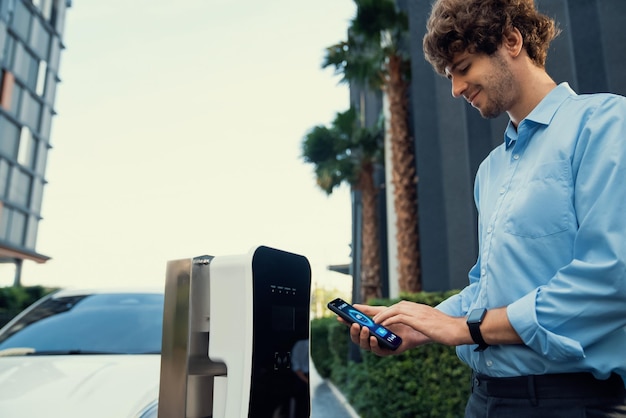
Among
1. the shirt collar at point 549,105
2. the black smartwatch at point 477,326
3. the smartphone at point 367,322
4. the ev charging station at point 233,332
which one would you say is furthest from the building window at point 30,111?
the black smartwatch at point 477,326

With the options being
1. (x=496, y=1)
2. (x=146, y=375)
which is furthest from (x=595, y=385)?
(x=146, y=375)

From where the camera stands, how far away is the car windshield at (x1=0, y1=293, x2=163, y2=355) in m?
3.51

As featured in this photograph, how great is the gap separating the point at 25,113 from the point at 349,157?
32.8 metres

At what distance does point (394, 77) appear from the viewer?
9.95 meters

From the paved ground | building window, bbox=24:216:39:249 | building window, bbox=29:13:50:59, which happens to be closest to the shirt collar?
the paved ground

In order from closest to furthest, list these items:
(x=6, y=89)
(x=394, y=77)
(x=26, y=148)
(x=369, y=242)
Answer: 1. (x=394, y=77)
2. (x=369, y=242)
3. (x=6, y=89)
4. (x=26, y=148)

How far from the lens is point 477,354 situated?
1.38m

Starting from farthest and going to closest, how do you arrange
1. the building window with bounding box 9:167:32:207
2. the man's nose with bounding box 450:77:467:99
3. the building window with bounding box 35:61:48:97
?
1. the building window with bounding box 35:61:48:97
2. the building window with bounding box 9:167:32:207
3. the man's nose with bounding box 450:77:467:99

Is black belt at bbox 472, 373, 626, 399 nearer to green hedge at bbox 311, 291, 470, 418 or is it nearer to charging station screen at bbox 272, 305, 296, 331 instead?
charging station screen at bbox 272, 305, 296, 331

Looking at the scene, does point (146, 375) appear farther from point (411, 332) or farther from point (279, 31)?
point (279, 31)

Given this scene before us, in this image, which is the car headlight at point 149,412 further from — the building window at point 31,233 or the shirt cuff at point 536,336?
the building window at point 31,233

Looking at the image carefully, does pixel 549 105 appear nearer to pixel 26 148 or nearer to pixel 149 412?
pixel 149 412

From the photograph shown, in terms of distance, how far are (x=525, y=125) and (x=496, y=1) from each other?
0.32 meters

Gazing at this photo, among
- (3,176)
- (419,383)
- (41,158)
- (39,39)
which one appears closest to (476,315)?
(419,383)
